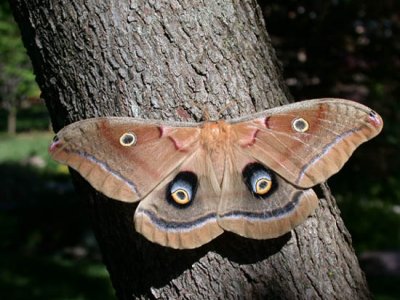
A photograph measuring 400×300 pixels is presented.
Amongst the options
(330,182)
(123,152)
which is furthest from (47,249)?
(123,152)

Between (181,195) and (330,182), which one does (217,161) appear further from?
(330,182)

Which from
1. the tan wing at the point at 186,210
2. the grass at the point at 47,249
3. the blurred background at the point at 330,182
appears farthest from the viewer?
the grass at the point at 47,249

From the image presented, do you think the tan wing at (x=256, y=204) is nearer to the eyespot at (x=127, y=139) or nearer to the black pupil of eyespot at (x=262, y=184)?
the black pupil of eyespot at (x=262, y=184)

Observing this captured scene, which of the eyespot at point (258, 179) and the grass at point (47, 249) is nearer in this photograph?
the eyespot at point (258, 179)

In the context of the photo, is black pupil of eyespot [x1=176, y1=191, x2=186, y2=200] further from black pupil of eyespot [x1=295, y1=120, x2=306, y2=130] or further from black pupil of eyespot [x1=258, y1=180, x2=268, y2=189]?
black pupil of eyespot [x1=295, y1=120, x2=306, y2=130]

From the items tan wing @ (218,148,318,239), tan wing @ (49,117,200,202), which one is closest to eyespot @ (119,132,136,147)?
tan wing @ (49,117,200,202)

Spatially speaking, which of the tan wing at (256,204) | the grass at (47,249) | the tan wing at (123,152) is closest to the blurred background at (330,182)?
the grass at (47,249)
